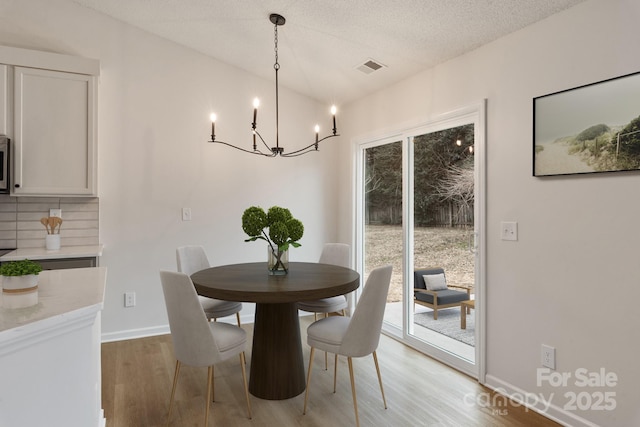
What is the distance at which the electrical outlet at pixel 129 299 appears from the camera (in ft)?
11.7

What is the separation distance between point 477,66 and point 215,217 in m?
2.75

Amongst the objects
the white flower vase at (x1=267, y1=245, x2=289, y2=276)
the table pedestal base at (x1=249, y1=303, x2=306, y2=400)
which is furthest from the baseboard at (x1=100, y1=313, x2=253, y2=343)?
the white flower vase at (x1=267, y1=245, x2=289, y2=276)

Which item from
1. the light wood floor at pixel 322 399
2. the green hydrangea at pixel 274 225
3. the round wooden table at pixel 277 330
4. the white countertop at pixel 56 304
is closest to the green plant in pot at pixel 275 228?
the green hydrangea at pixel 274 225

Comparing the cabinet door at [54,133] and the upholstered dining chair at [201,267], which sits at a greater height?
the cabinet door at [54,133]

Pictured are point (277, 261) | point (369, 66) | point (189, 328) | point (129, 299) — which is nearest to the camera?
point (189, 328)

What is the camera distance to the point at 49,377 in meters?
1.08

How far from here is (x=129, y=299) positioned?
3.57m

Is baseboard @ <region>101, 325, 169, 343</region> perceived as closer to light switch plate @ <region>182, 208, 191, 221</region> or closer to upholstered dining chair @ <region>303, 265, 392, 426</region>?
light switch plate @ <region>182, 208, 191, 221</region>

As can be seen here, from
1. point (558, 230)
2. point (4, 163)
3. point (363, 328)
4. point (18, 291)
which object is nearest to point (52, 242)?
point (4, 163)

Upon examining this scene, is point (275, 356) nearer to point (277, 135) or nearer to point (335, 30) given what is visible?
point (277, 135)

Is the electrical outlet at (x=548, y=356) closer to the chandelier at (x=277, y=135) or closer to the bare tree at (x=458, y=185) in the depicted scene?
the bare tree at (x=458, y=185)

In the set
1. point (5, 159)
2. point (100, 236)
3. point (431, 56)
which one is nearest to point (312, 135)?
point (431, 56)

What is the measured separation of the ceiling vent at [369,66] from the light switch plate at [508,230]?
1714mm

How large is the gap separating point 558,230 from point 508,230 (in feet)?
1.07
